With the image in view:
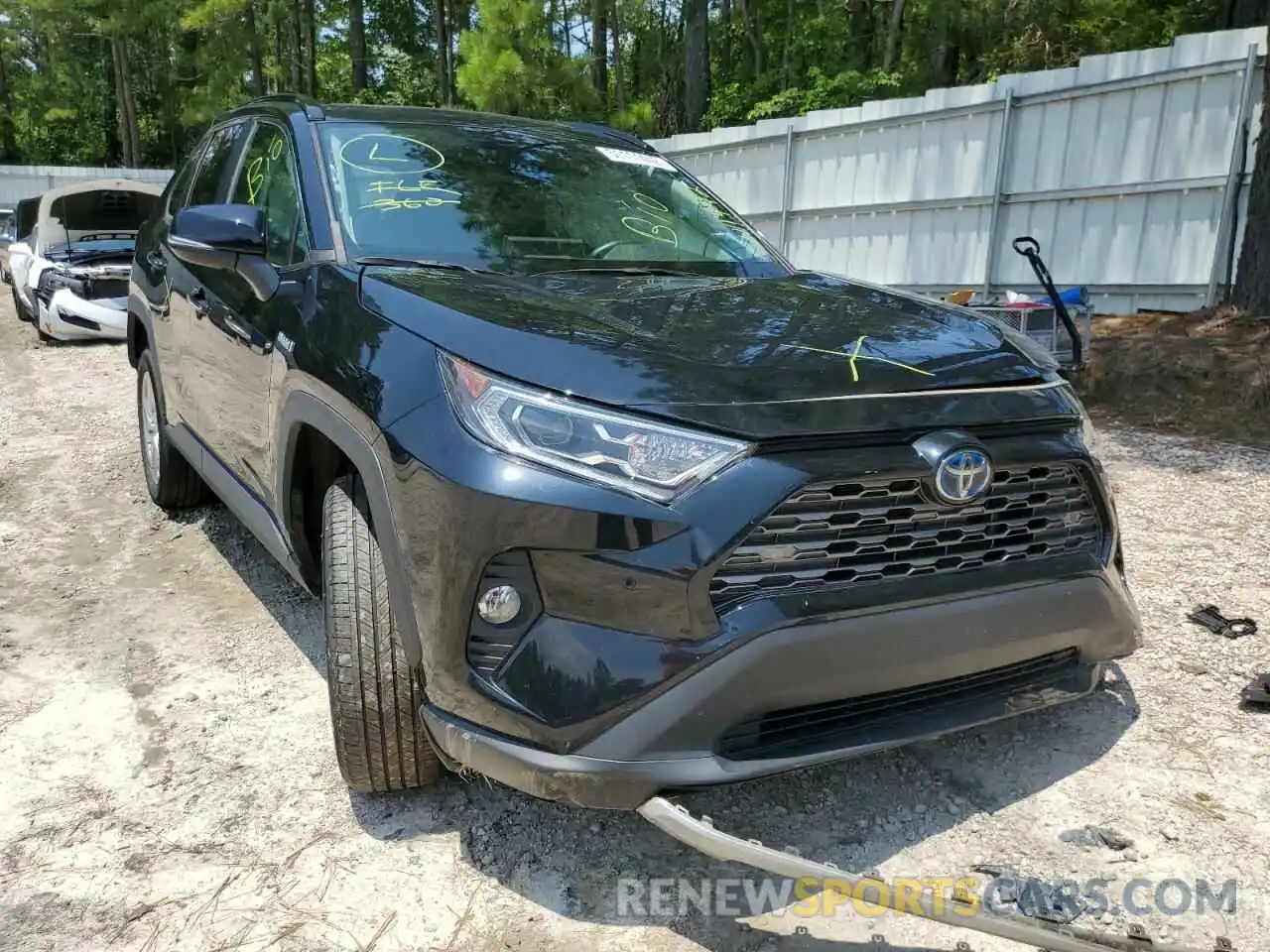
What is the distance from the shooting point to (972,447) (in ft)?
6.44

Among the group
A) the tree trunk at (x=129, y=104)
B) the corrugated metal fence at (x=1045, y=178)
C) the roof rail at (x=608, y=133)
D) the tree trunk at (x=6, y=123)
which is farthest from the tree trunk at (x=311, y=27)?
the roof rail at (x=608, y=133)

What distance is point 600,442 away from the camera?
72.5 inches

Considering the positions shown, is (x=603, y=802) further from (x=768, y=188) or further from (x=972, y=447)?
(x=768, y=188)

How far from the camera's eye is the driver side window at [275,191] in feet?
9.20

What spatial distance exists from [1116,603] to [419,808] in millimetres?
1700

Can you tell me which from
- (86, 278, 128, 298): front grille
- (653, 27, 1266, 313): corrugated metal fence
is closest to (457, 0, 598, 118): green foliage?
(653, 27, 1266, 313): corrugated metal fence

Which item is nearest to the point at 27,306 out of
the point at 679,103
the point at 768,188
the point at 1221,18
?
the point at 768,188

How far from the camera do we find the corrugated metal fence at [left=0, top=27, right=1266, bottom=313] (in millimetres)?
8164

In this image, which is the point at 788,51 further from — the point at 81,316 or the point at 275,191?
the point at 275,191

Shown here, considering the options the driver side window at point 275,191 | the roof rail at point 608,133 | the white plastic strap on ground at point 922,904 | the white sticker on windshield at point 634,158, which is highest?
the roof rail at point 608,133

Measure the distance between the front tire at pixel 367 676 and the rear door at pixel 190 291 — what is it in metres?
1.54

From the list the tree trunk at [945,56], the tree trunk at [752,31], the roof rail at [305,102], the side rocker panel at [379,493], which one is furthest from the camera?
the tree trunk at [752,31]

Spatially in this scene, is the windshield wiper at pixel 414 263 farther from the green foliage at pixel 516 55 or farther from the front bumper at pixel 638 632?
the green foliage at pixel 516 55

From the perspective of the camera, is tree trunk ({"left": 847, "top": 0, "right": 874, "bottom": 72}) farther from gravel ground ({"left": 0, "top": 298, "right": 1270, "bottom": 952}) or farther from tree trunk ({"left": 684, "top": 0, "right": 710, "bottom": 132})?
gravel ground ({"left": 0, "top": 298, "right": 1270, "bottom": 952})
